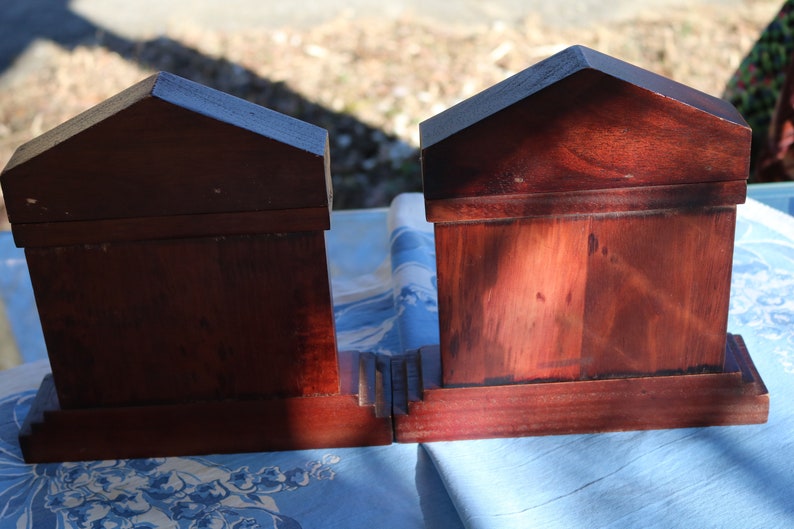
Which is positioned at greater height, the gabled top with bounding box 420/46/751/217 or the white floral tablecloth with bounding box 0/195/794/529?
the gabled top with bounding box 420/46/751/217

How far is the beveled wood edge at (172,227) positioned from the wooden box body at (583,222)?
0.14 meters

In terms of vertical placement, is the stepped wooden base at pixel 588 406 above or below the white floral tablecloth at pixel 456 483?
above

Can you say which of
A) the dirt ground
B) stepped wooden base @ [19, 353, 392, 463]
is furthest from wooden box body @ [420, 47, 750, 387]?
the dirt ground

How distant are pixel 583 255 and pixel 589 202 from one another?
0.06m

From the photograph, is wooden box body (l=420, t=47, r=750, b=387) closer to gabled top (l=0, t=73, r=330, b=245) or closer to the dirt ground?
gabled top (l=0, t=73, r=330, b=245)

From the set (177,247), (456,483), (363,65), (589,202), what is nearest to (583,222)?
(589,202)

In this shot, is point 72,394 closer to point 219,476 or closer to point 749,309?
point 219,476

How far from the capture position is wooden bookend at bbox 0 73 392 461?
77 centimetres

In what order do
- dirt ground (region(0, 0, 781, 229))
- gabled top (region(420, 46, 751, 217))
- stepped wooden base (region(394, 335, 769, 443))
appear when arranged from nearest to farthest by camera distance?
gabled top (region(420, 46, 751, 217))
stepped wooden base (region(394, 335, 769, 443))
dirt ground (region(0, 0, 781, 229))

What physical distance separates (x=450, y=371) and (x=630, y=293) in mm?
202

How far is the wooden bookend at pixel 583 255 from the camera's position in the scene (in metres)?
0.76

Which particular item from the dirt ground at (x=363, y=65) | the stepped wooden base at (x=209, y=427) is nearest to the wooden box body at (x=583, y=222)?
the stepped wooden base at (x=209, y=427)

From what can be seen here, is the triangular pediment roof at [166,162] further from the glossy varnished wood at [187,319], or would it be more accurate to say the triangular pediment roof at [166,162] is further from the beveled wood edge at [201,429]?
the beveled wood edge at [201,429]

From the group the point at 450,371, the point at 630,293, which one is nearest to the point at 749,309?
the point at 630,293
